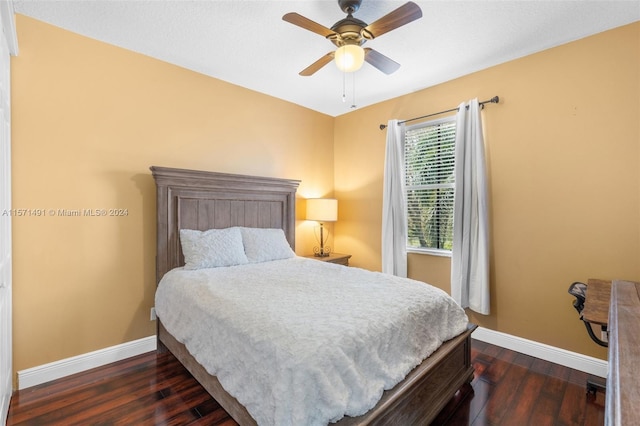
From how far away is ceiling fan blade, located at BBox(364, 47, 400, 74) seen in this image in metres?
2.19

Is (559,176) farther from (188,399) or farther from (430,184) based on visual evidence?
(188,399)

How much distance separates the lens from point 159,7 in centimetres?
212

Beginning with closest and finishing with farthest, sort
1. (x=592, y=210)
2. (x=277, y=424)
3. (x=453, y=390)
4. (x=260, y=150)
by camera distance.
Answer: (x=277, y=424)
(x=453, y=390)
(x=592, y=210)
(x=260, y=150)

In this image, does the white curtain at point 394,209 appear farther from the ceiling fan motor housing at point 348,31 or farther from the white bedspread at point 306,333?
the ceiling fan motor housing at point 348,31

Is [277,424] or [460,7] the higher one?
[460,7]

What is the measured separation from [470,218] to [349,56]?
1899mm

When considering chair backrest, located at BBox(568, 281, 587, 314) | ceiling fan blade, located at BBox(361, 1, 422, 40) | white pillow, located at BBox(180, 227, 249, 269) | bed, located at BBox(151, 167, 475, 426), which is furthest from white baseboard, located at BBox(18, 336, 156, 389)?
chair backrest, located at BBox(568, 281, 587, 314)

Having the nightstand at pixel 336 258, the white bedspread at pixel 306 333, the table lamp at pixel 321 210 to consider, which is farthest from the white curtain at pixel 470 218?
the table lamp at pixel 321 210

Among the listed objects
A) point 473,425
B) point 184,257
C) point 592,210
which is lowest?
point 473,425

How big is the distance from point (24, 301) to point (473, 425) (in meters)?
3.11

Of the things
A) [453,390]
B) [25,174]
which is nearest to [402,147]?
[453,390]

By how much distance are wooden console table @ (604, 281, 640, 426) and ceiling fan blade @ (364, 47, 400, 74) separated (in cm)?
194

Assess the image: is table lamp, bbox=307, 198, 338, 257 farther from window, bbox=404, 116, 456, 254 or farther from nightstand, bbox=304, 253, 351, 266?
window, bbox=404, 116, 456, 254

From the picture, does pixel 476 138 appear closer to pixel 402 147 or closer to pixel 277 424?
pixel 402 147
